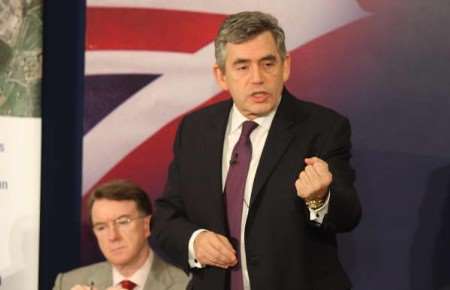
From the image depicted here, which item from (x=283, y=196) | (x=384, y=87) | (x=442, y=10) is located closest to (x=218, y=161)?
(x=283, y=196)

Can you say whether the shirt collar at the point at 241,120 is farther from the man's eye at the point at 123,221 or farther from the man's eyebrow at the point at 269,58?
the man's eye at the point at 123,221

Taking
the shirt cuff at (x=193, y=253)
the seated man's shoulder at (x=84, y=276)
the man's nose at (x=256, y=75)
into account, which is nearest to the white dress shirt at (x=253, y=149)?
the shirt cuff at (x=193, y=253)

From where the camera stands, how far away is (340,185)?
180cm

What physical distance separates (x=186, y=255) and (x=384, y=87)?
0.96 meters

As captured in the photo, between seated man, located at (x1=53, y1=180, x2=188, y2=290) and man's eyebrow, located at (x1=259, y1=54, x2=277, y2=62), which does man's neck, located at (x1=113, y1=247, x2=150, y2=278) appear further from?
man's eyebrow, located at (x1=259, y1=54, x2=277, y2=62)

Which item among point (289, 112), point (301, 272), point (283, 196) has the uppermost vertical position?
point (289, 112)

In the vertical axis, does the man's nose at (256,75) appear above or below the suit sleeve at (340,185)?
above

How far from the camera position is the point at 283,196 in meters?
1.90

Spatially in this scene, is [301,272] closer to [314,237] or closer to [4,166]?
[314,237]

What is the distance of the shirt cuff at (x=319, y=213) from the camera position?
5.81 ft

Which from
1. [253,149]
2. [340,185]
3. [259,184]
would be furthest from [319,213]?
[253,149]

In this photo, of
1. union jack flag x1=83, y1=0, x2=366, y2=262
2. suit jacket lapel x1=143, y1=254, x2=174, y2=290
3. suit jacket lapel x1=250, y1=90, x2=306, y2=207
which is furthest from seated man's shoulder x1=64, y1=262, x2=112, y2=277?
suit jacket lapel x1=250, y1=90, x2=306, y2=207

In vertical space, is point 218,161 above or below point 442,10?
below

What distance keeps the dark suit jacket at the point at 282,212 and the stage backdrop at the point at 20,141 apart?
92 centimetres
